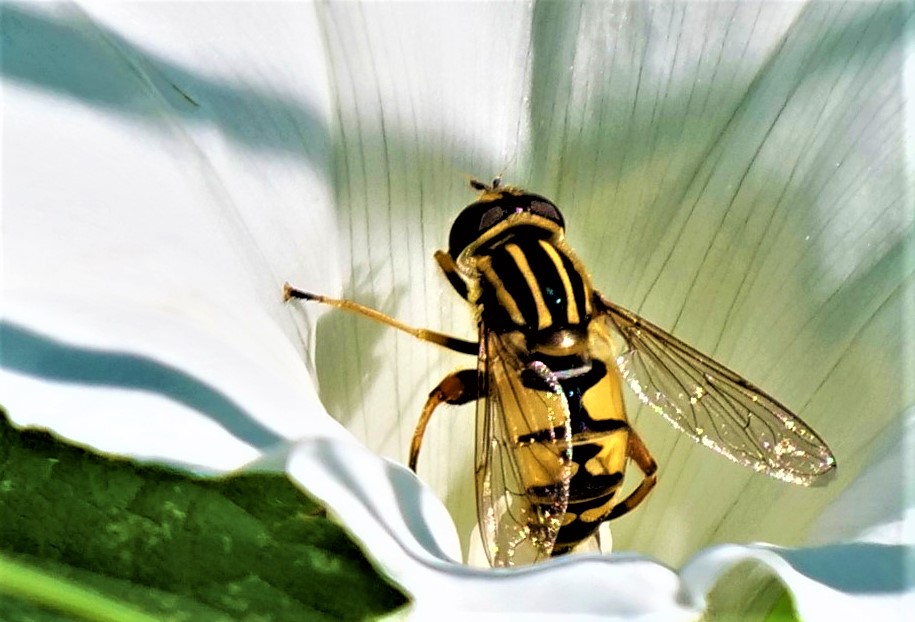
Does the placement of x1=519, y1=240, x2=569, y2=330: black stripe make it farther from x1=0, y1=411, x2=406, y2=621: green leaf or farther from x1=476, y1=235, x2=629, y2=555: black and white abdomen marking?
x1=0, y1=411, x2=406, y2=621: green leaf

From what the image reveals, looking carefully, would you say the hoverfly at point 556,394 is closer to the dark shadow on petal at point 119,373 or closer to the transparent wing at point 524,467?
the transparent wing at point 524,467

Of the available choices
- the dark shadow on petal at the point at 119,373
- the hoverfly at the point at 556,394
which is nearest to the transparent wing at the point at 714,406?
the hoverfly at the point at 556,394

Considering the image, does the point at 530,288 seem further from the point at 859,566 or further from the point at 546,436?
the point at 859,566

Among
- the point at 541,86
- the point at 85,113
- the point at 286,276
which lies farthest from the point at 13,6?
the point at 541,86

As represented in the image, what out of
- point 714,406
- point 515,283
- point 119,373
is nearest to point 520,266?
point 515,283

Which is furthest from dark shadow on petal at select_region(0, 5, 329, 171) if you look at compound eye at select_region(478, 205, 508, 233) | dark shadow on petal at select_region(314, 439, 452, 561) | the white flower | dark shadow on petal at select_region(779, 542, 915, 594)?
dark shadow on petal at select_region(779, 542, 915, 594)
